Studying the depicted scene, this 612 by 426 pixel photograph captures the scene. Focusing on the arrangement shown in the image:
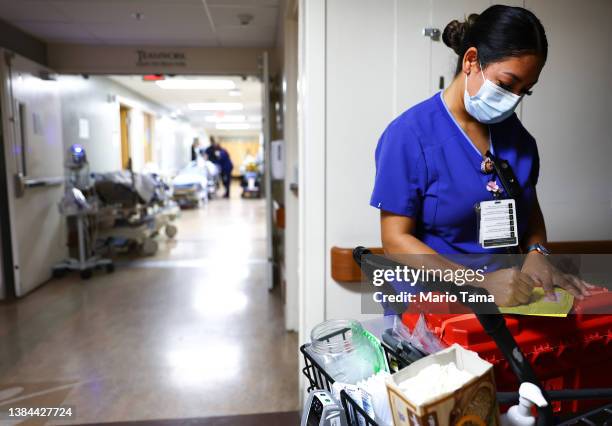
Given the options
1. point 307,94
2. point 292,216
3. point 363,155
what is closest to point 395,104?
point 363,155

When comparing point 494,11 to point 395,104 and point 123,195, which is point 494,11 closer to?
point 395,104

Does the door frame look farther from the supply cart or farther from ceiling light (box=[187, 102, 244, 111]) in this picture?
ceiling light (box=[187, 102, 244, 111])

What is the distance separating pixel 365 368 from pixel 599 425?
40 cm

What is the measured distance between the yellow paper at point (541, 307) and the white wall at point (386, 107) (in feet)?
3.01

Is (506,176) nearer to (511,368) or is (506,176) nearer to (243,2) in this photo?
(511,368)

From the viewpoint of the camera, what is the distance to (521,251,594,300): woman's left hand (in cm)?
91

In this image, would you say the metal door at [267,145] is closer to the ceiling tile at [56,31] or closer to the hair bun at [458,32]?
the ceiling tile at [56,31]

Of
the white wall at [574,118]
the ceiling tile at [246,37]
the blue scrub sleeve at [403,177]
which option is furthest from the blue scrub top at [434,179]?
the ceiling tile at [246,37]

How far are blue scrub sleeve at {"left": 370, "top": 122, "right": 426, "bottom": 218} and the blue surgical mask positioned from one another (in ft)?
0.55

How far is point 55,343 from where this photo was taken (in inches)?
120

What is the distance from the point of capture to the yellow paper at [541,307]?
848 millimetres

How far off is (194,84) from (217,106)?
3512mm

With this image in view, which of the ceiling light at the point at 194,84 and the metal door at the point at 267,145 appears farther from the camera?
the ceiling light at the point at 194,84

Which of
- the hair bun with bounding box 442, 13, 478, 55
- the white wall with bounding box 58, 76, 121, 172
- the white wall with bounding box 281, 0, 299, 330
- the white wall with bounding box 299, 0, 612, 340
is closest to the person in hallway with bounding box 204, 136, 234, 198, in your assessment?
the white wall with bounding box 58, 76, 121, 172
